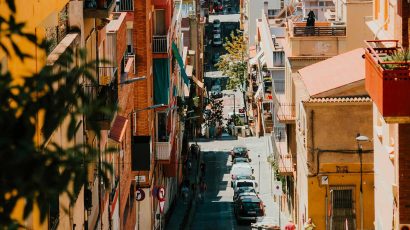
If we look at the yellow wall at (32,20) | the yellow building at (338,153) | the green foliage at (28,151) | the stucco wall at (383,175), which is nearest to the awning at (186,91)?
the yellow building at (338,153)

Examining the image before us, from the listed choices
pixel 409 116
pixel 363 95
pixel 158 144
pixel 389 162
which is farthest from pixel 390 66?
pixel 158 144

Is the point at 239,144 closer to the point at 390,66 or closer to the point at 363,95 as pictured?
the point at 363,95

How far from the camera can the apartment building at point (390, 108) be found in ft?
76.1

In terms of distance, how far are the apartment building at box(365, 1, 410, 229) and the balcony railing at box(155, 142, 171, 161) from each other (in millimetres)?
26022

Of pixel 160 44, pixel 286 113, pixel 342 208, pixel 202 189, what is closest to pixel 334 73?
pixel 342 208

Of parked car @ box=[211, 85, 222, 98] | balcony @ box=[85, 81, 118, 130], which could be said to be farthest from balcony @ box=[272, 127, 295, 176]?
parked car @ box=[211, 85, 222, 98]

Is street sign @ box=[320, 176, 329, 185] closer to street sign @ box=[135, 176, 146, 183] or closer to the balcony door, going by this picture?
street sign @ box=[135, 176, 146, 183]

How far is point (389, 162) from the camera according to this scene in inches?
1139

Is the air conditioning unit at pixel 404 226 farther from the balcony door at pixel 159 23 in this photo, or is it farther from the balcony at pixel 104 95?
the balcony door at pixel 159 23

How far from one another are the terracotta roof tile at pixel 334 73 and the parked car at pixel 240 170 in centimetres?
2340

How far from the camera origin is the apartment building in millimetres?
23203

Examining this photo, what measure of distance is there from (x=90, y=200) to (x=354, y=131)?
68.5 ft

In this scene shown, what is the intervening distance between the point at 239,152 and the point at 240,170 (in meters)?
9.98

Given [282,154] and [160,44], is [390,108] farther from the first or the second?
[282,154]
